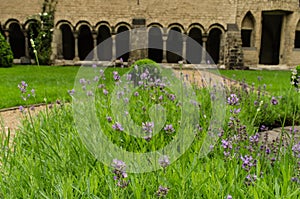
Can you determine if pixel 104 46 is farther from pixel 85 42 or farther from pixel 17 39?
pixel 17 39

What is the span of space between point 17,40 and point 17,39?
61 millimetres

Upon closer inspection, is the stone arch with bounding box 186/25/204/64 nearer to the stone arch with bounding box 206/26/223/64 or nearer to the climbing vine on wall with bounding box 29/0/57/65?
the stone arch with bounding box 206/26/223/64

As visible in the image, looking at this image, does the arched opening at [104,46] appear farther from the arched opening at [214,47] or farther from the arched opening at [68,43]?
the arched opening at [214,47]

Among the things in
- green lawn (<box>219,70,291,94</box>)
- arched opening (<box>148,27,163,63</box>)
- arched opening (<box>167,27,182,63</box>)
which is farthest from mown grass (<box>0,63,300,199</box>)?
arched opening (<box>167,27,182,63</box>)

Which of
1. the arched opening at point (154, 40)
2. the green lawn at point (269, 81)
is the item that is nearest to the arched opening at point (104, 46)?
the arched opening at point (154, 40)

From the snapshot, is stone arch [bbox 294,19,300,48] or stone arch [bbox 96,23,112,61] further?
stone arch [bbox 96,23,112,61]

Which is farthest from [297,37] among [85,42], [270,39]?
[85,42]

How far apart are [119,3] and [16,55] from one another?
24.8ft

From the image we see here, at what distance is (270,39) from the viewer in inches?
822

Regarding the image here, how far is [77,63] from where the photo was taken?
17.0 m

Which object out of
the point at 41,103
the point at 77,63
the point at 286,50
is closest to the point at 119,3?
the point at 77,63

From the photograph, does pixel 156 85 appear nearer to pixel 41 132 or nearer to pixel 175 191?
pixel 41 132

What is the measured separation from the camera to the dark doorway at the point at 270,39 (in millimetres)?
20484

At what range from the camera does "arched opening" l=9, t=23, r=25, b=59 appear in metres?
19.2
